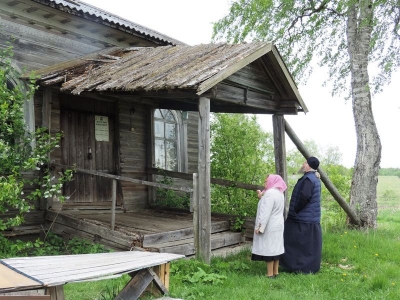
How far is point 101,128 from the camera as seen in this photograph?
964 centimetres

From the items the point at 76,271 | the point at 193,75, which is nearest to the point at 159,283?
the point at 76,271

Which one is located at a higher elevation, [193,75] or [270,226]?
[193,75]

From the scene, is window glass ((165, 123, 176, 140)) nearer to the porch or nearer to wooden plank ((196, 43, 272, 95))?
the porch

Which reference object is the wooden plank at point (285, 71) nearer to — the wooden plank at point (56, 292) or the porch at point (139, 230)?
the porch at point (139, 230)

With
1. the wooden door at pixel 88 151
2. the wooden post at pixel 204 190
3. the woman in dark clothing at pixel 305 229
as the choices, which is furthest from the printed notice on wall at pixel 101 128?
the woman in dark clothing at pixel 305 229

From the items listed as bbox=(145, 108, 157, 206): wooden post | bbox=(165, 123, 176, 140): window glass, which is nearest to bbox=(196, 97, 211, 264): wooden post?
bbox=(145, 108, 157, 206): wooden post

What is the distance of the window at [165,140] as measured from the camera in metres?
11.0

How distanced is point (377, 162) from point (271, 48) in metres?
4.62

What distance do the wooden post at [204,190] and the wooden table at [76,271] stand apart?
193 centimetres

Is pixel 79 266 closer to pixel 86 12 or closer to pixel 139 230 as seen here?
pixel 139 230

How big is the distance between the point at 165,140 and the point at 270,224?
5.33 meters

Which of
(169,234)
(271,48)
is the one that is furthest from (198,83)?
(169,234)

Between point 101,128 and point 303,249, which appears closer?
point 303,249

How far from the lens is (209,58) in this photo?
7.11 metres
